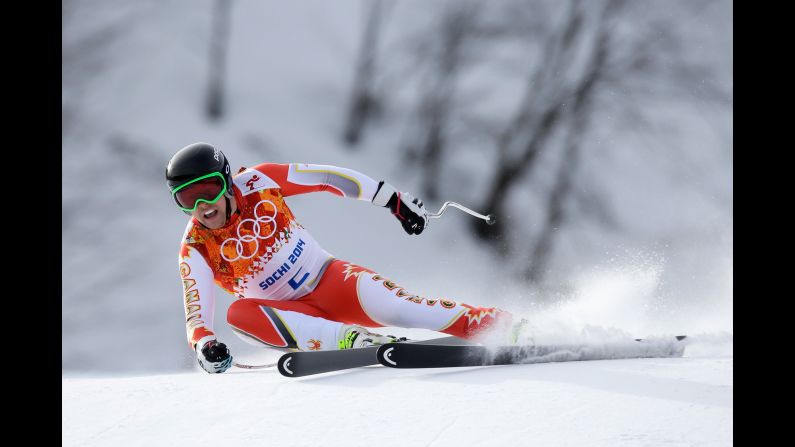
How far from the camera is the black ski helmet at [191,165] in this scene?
2.88 m

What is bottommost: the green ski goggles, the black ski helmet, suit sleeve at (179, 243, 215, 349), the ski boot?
the ski boot

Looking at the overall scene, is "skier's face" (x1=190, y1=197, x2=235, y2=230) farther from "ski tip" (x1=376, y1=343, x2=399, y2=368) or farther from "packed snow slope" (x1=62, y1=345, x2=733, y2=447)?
"ski tip" (x1=376, y1=343, x2=399, y2=368)

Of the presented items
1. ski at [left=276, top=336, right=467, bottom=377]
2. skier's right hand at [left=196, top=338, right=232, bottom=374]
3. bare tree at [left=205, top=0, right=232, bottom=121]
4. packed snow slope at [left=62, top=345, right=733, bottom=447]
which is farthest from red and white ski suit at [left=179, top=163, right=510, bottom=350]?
bare tree at [left=205, top=0, right=232, bottom=121]

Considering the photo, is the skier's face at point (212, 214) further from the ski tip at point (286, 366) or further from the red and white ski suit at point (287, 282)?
the ski tip at point (286, 366)

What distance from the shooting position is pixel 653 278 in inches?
166

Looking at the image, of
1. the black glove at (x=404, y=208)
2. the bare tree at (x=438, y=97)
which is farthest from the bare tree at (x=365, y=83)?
the black glove at (x=404, y=208)

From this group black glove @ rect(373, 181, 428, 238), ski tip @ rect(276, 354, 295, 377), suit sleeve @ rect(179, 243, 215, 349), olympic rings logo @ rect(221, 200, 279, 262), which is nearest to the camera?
ski tip @ rect(276, 354, 295, 377)

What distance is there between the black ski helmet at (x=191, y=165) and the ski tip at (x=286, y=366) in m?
0.82

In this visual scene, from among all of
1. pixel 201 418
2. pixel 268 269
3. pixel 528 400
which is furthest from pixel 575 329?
pixel 201 418

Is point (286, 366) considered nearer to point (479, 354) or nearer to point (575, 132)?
point (479, 354)

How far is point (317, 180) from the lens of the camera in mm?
3301

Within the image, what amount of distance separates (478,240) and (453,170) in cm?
127

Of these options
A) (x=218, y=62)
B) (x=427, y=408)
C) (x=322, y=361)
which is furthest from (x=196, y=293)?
(x=218, y=62)

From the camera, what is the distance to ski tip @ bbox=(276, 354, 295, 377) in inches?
101
